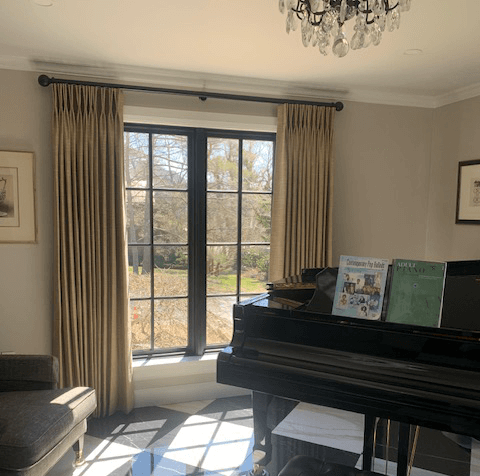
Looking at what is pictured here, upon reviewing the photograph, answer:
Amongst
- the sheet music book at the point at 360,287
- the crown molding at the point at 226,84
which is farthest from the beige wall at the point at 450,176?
the sheet music book at the point at 360,287

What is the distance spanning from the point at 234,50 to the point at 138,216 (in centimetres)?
152

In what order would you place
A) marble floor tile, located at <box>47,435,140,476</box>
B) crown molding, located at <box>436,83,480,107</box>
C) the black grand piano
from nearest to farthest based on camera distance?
the black grand piano < marble floor tile, located at <box>47,435,140,476</box> < crown molding, located at <box>436,83,480,107</box>

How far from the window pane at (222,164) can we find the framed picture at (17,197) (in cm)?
138

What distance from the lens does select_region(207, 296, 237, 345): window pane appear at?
371 centimetres

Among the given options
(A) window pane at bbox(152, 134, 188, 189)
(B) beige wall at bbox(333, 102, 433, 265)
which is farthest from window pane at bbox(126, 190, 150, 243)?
(B) beige wall at bbox(333, 102, 433, 265)

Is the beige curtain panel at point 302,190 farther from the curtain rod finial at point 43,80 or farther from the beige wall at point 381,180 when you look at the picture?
the curtain rod finial at point 43,80

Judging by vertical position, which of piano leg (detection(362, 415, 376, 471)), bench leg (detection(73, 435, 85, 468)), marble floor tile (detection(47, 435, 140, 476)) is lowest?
marble floor tile (detection(47, 435, 140, 476))

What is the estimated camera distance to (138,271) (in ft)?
11.5

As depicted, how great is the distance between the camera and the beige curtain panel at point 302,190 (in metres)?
3.48

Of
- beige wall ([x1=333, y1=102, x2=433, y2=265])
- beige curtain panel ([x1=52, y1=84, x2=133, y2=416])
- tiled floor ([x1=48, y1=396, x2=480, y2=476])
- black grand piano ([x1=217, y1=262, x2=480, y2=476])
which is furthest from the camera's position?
beige wall ([x1=333, y1=102, x2=433, y2=265])

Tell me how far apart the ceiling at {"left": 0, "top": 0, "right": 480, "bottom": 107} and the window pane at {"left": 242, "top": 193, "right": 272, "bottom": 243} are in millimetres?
909

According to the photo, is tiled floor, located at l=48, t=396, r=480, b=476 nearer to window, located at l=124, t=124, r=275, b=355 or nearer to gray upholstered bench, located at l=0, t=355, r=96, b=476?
gray upholstered bench, located at l=0, t=355, r=96, b=476

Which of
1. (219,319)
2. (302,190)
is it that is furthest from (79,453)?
(302,190)

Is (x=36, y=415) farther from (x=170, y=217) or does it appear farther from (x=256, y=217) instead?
(x=256, y=217)
